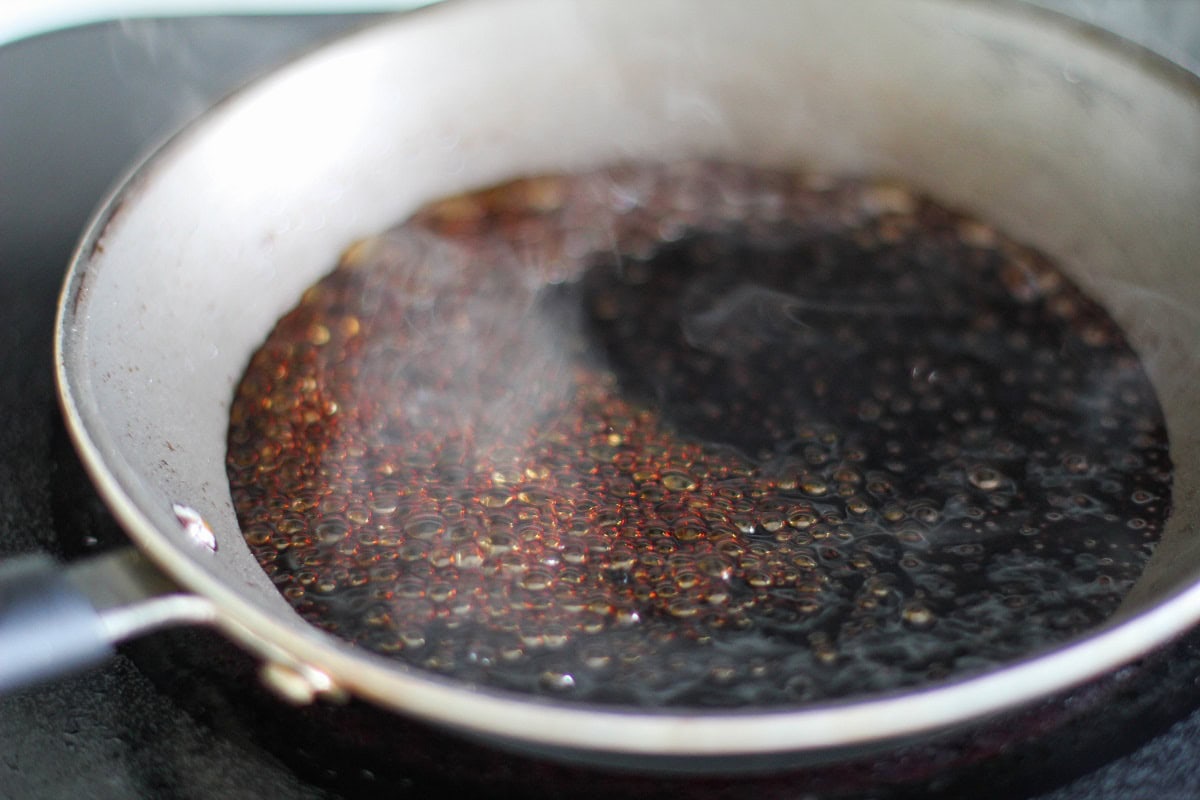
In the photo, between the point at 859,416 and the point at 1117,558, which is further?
the point at 859,416

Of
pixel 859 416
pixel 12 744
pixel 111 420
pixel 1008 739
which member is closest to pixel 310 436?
pixel 111 420

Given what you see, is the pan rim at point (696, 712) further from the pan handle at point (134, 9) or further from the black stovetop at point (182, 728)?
the pan handle at point (134, 9)

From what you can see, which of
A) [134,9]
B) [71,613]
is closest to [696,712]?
[71,613]

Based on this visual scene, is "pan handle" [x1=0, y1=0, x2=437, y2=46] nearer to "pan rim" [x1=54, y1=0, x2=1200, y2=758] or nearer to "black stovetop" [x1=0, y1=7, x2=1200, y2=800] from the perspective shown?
"black stovetop" [x1=0, y1=7, x2=1200, y2=800]

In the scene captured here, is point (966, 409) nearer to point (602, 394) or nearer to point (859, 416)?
point (859, 416)

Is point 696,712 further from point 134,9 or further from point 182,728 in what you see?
point 134,9

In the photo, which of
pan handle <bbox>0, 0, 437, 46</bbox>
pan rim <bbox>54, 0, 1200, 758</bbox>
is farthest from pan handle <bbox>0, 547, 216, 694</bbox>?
pan handle <bbox>0, 0, 437, 46</bbox>
